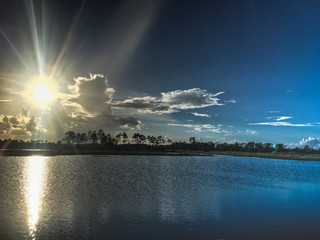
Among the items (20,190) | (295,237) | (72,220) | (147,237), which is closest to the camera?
(147,237)

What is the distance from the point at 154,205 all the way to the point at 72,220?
11447mm

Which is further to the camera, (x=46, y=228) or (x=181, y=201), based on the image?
(x=181, y=201)

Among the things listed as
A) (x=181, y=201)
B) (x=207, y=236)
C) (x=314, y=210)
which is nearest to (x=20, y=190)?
(x=181, y=201)

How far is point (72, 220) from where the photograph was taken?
992 inches

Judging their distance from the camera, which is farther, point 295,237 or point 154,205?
point 154,205

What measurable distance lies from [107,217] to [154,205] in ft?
26.4


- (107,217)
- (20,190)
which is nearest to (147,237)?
(107,217)

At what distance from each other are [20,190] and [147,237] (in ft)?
105

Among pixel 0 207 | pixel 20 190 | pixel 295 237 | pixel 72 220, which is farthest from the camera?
pixel 20 190

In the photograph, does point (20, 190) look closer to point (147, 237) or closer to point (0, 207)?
point (0, 207)

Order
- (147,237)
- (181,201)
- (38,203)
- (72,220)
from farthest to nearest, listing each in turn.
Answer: (181,201) < (38,203) < (72,220) < (147,237)

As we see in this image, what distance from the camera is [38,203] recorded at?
32375 millimetres

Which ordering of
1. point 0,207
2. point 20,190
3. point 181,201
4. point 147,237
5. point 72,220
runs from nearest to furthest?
point 147,237, point 72,220, point 0,207, point 181,201, point 20,190

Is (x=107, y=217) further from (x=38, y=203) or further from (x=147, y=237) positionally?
(x=38, y=203)
